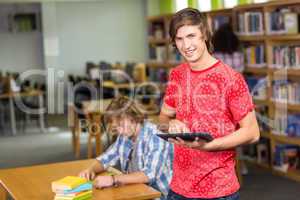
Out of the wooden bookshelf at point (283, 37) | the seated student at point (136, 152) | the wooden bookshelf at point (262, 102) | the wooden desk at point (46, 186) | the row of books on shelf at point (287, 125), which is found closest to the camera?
the wooden desk at point (46, 186)

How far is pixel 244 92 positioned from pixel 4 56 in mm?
11295

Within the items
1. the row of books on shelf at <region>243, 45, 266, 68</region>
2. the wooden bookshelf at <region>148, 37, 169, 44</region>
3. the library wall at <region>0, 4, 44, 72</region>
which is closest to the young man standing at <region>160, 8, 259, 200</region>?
the row of books on shelf at <region>243, 45, 266, 68</region>

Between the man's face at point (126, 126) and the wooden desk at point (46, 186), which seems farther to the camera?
the man's face at point (126, 126)

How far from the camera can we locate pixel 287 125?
6004mm

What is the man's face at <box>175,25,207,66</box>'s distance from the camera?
6.21 ft

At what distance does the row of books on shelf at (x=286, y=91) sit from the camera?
19.1ft

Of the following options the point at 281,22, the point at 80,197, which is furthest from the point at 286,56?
the point at 80,197

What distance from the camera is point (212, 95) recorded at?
1.93 metres

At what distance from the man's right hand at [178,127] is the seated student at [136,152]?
0.95 metres

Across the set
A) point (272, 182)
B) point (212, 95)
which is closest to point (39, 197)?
point (212, 95)

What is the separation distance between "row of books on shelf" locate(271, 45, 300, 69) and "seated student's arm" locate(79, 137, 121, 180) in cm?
305

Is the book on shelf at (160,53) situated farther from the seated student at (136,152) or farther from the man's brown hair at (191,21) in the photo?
the man's brown hair at (191,21)

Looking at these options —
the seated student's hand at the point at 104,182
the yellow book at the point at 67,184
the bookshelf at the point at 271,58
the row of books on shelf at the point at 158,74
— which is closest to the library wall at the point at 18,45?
the row of books on shelf at the point at 158,74

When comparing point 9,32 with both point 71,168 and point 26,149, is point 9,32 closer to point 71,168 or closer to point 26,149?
point 26,149
